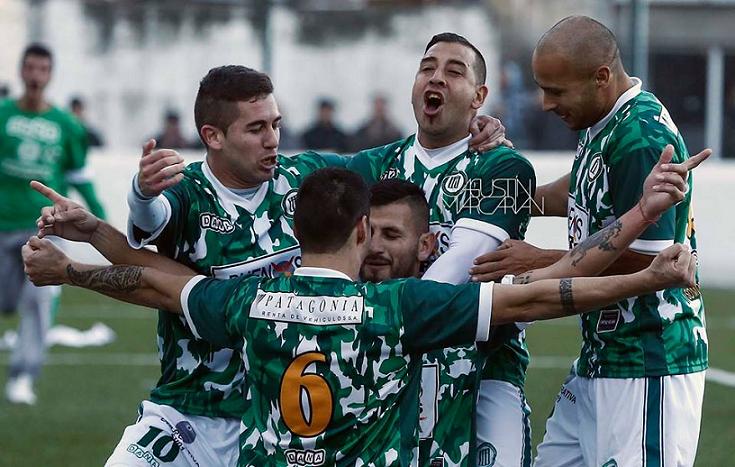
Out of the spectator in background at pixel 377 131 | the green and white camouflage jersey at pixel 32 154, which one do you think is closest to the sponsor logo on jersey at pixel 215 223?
the green and white camouflage jersey at pixel 32 154

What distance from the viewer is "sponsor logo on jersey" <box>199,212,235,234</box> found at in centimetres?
593

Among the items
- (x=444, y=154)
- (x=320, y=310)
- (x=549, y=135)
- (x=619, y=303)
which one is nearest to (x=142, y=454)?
(x=320, y=310)

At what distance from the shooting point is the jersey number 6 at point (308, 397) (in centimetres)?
497

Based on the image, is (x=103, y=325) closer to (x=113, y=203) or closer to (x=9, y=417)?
(x=113, y=203)

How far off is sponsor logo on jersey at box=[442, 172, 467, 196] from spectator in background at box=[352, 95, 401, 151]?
1406cm

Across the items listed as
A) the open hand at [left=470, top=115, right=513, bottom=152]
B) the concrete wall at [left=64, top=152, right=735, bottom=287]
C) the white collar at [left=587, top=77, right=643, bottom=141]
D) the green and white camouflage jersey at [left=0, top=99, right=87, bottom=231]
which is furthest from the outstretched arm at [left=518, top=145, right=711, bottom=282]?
the concrete wall at [left=64, top=152, right=735, bottom=287]

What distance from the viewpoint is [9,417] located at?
10727mm

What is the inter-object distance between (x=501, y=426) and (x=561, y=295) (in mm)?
1253

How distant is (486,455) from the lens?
6102 mm

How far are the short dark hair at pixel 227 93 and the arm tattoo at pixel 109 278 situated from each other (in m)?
0.76

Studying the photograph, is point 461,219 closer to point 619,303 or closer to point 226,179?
point 619,303

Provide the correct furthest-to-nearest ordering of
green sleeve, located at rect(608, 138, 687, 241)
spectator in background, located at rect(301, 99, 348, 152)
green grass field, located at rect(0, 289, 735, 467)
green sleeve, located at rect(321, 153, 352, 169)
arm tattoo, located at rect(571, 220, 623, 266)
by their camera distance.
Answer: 1. spectator in background, located at rect(301, 99, 348, 152)
2. green grass field, located at rect(0, 289, 735, 467)
3. green sleeve, located at rect(321, 153, 352, 169)
4. green sleeve, located at rect(608, 138, 687, 241)
5. arm tattoo, located at rect(571, 220, 623, 266)

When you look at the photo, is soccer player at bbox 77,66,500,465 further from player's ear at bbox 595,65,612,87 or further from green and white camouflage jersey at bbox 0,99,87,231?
green and white camouflage jersey at bbox 0,99,87,231

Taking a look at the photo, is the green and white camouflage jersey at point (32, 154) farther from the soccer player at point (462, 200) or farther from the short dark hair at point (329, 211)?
the short dark hair at point (329, 211)
